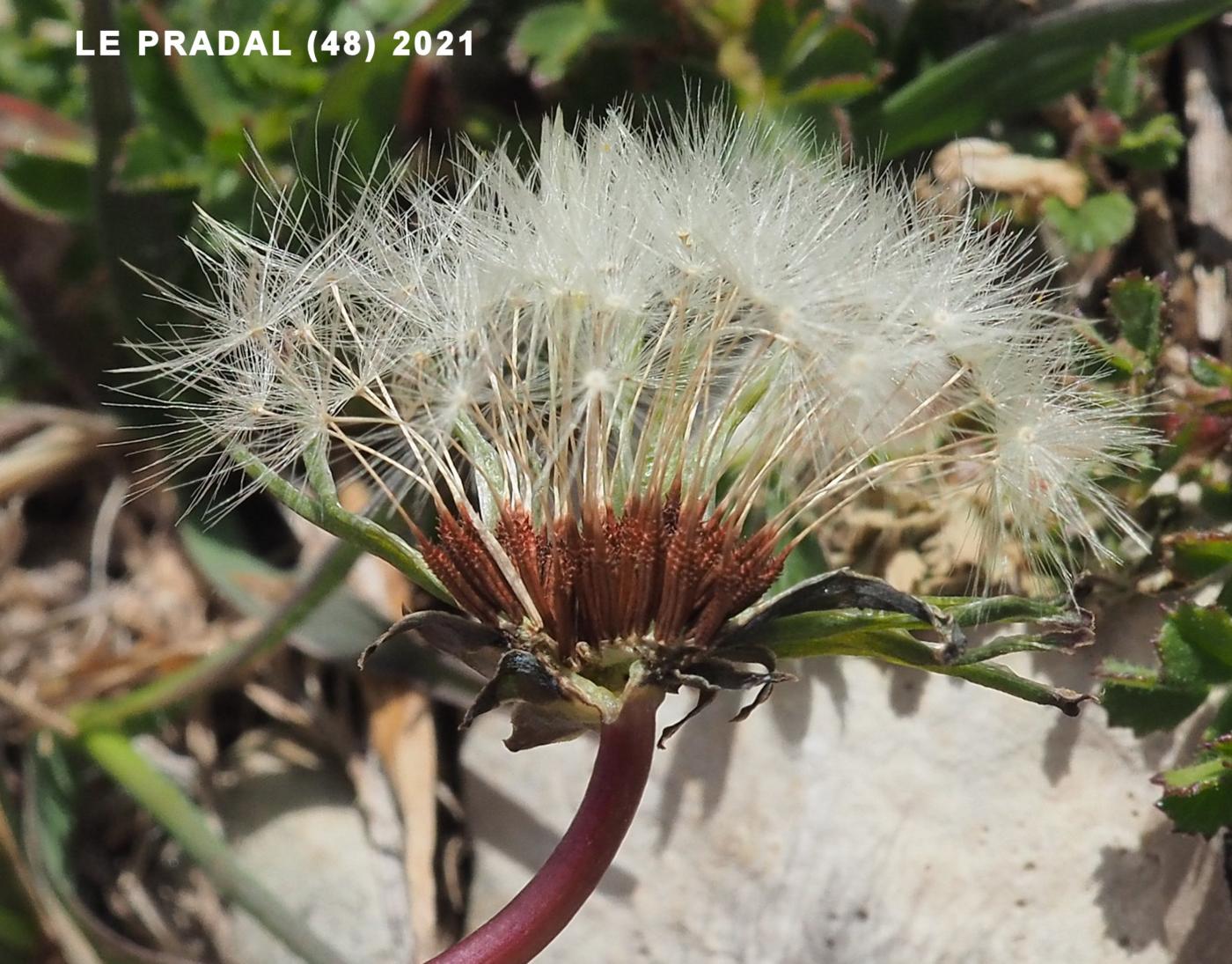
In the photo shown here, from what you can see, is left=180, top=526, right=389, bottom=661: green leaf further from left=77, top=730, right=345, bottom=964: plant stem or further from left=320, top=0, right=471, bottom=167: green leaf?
left=320, top=0, right=471, bottom=167: green leaf

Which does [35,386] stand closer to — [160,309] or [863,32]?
[160,309]

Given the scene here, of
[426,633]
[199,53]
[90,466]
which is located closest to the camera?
[426,633]

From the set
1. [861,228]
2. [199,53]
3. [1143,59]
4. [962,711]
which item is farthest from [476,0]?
[962,711]

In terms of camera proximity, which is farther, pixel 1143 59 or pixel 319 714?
pixel 319 714

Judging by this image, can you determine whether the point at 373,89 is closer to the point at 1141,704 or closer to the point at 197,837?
the point at 197,837

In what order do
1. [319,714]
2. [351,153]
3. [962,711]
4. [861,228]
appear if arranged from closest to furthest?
[861,228]
[962,711]
[351,153]
[319,714]

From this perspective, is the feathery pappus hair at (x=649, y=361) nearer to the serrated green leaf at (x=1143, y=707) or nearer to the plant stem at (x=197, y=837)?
the serrated green leaf at (x=1143, y=707)
